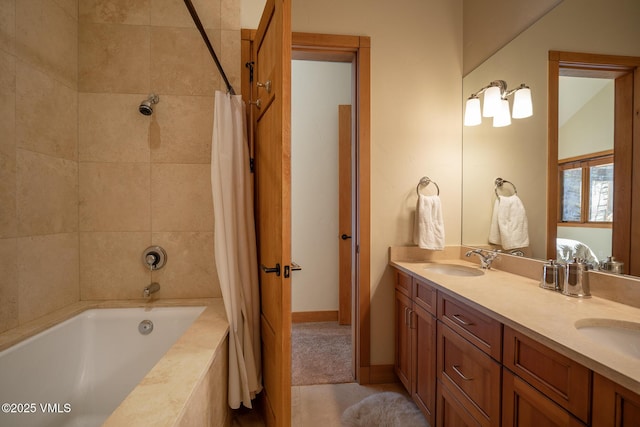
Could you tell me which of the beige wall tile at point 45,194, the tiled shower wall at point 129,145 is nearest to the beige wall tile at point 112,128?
the tiled shower wall at point 129,145

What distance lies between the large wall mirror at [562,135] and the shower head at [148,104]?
2.09 metres

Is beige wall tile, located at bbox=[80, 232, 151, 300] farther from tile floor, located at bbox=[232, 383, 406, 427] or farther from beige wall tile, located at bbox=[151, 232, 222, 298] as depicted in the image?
tile floor, located at bbox=[232, 383, 406, 427]

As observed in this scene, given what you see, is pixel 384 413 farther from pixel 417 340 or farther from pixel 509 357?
pixel 509 357

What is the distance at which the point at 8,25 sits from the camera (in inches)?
49.8

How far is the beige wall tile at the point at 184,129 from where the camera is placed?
176 cm

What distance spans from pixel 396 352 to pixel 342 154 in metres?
1.90

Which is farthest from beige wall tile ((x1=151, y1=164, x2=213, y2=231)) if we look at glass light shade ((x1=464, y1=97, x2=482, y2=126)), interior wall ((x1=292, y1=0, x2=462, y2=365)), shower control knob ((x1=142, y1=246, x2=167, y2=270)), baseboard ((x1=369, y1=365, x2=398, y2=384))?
glass light shade ((x1=464, y1=97, x2=482, y2=126))

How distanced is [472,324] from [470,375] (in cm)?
22

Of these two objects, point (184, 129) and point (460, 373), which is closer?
point (460, 373)

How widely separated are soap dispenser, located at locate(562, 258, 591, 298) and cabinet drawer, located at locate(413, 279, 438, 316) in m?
0.55

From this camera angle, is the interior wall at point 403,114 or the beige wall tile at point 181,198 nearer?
the beige wall tile at point 181,198

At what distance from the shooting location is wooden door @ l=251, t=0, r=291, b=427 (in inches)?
45.6

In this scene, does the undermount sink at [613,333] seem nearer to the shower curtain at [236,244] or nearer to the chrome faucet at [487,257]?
the chrome faucet at [487,257]

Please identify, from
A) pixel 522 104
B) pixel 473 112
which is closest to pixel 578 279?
pixel 522 104
